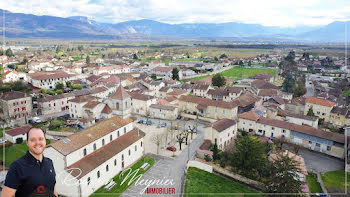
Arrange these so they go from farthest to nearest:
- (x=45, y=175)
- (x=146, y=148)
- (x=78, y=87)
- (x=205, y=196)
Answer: (x=78, y=87) < (x=146, y=148) < (x=205, y=196) < (x=45, y=175)

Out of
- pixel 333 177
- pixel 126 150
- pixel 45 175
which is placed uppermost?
pixel 45 175

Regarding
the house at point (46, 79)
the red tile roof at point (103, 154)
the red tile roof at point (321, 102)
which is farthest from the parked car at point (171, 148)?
the house at point (46, 79)

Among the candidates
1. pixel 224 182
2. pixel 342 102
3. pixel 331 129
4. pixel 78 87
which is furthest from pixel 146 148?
pixel 342 102

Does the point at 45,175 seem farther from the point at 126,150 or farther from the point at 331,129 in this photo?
the point at 331,129

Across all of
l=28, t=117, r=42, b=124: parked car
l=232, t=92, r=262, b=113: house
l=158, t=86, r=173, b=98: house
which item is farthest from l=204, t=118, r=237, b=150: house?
l=28, t=117, r=42, b=124: parked car

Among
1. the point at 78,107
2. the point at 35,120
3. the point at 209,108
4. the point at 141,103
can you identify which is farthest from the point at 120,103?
the point at 209,108

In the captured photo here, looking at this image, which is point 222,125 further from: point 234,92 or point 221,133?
point 234,92

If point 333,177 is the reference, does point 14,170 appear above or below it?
above
